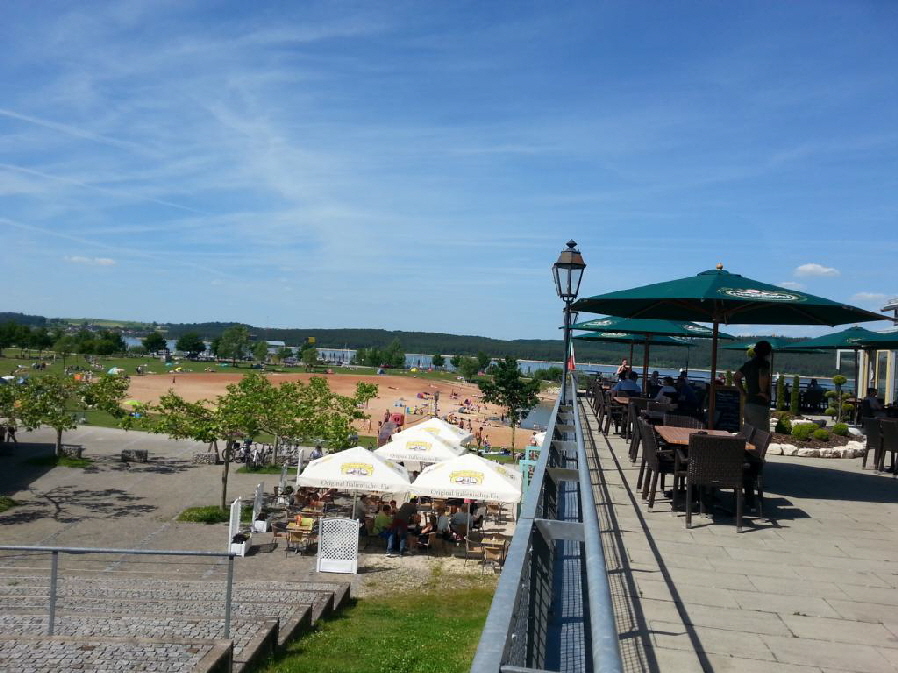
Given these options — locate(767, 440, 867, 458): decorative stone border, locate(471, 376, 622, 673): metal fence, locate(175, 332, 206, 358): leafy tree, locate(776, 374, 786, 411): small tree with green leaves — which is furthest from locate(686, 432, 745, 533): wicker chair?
locate(175, 332, 206, 358): leafy tree

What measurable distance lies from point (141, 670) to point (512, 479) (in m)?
9.53

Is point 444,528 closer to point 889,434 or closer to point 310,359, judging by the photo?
point 889,434

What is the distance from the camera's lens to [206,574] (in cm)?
1070

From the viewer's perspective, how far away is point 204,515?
737 inches

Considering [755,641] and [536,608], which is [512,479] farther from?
[536,608]

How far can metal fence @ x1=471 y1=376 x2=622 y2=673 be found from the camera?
4.11ft

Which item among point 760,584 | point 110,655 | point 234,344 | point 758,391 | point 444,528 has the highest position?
point 758,391

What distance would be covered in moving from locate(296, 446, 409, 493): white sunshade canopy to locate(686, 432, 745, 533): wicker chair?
962 cm

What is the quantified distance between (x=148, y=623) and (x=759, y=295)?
7678 mm

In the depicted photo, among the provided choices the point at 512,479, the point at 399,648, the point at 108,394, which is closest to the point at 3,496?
the point at 108,394

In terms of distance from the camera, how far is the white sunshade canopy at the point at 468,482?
1414 centimetres

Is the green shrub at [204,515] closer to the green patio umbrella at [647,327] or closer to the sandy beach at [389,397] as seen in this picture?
the green patio umbrella at [647,327]

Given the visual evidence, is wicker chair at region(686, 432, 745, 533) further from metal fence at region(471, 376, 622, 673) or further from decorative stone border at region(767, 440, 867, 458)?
decorative stone border at region(767, 440, 867, 458)

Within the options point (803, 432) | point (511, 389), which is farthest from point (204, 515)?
point (511, 389)
